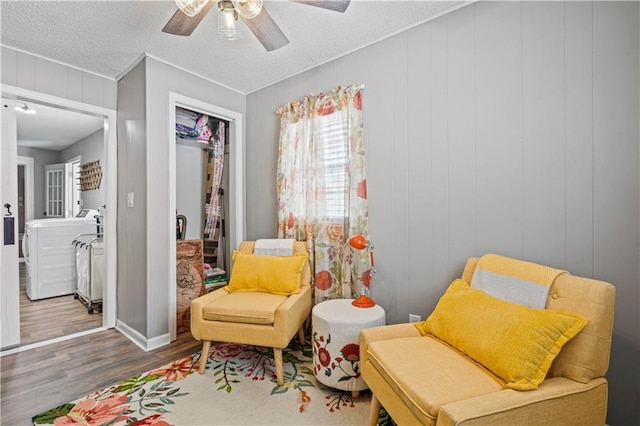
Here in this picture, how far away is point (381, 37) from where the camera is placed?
7.55 ft

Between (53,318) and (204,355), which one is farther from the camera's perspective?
(53,318)

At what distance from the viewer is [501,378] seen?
47.8 inches

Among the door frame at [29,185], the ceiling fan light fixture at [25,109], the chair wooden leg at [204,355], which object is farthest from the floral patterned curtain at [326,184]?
the door frame at [29,185]

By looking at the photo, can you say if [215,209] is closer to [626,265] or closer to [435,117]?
[435,117]

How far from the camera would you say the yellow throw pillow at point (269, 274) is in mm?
2338

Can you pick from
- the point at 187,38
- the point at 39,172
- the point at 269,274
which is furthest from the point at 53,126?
the point at 269,274

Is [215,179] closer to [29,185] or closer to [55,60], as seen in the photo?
[55,60]

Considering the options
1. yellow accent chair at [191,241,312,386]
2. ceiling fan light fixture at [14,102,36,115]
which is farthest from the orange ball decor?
ceiling fan light fixture at [14,102,36,115]

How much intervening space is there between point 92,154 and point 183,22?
4.58 meters

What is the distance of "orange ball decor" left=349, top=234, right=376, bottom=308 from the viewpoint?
2.03 m

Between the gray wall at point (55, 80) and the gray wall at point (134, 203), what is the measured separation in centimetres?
13

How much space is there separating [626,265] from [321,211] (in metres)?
1.88

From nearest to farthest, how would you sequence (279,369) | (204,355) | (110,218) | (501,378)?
(501,378) < (279,369) < (204,355) < (110,218)

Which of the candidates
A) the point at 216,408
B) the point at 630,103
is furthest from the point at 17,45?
the point at 630,103
